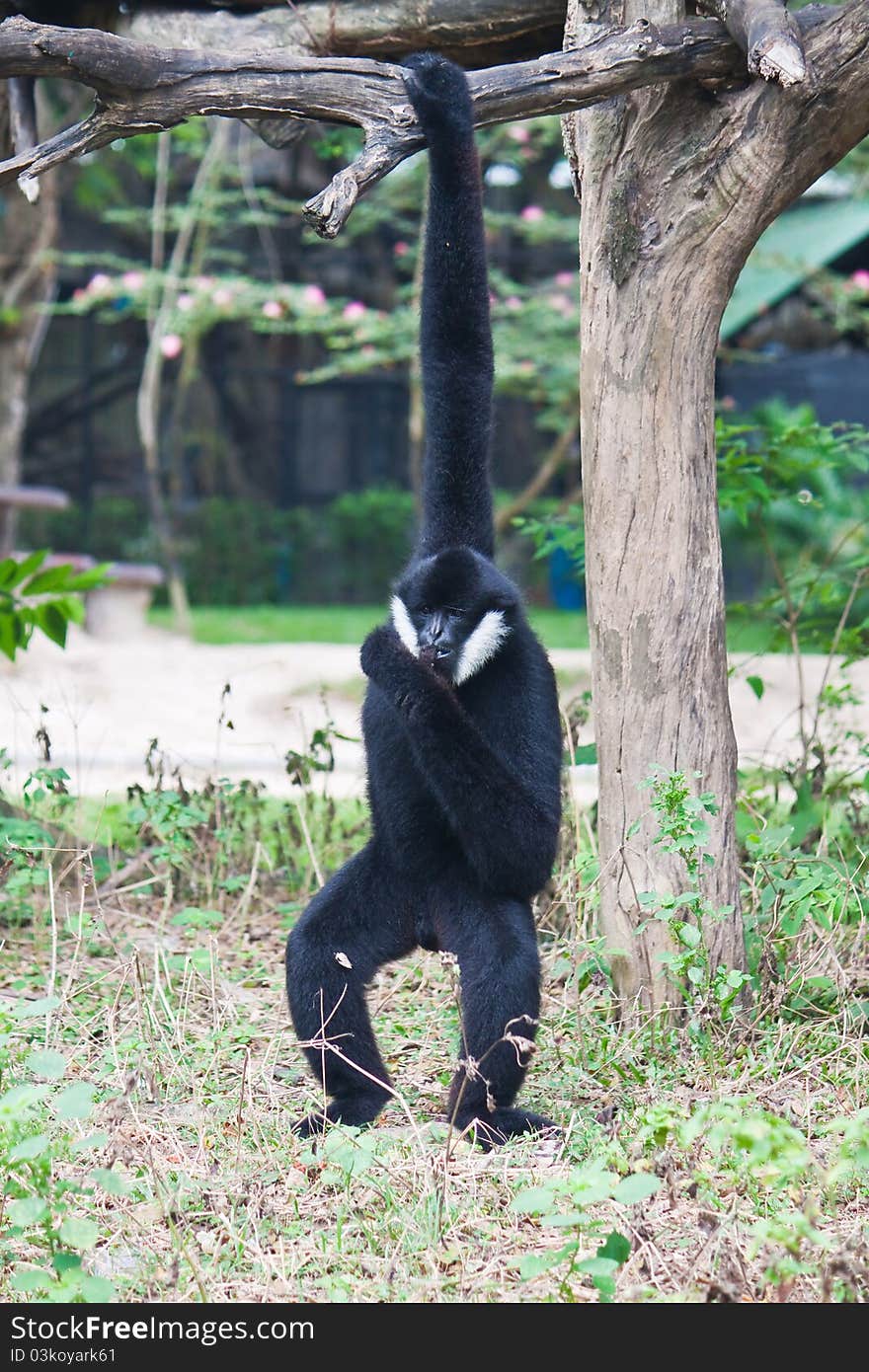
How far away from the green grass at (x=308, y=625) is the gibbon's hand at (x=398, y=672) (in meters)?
10.2

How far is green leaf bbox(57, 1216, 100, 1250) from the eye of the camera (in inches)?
95.3

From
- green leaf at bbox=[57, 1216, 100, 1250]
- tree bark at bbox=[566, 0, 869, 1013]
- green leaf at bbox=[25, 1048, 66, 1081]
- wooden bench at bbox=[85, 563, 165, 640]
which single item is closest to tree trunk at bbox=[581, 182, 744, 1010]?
tree bark at bbox=[566, 0, 869, 1013]

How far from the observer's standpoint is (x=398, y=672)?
3.59 meters

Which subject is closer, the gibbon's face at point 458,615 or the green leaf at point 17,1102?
the green leaf at point 17,1102

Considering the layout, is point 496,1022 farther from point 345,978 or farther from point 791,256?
point 791,256

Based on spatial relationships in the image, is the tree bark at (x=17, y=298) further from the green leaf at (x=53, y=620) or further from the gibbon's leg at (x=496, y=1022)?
the green leaf at (x=53, y=620)

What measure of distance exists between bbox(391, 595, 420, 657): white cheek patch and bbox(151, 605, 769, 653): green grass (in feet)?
32.7

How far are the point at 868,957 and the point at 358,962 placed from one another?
6.07 ft

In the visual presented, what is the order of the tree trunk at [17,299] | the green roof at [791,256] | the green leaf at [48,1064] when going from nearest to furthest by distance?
the green leaf at [48,1064]
the tree trunk at [17,299]
the green roof at [791,256]

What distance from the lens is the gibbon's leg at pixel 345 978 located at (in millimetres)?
3611

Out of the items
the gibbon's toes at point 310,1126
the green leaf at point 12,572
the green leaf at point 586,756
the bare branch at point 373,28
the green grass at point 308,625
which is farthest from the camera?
the green grass at point 308,625

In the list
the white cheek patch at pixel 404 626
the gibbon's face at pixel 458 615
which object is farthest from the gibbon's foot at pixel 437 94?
the white cheek patch at pixel 404 626

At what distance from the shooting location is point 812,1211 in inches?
92.0
